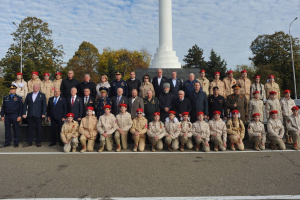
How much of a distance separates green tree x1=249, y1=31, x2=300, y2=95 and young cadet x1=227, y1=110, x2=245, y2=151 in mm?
32559

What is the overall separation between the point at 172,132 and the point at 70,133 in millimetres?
2975

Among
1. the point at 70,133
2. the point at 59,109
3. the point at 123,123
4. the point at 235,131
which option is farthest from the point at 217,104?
the point at 59,109

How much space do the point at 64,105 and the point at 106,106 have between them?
5.02 feet

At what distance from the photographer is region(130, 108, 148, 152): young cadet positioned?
6.68 m

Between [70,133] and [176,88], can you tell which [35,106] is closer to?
[70,133]

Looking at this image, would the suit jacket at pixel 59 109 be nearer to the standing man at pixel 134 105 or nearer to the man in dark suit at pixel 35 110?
the man in dark suit at pixel 35 110

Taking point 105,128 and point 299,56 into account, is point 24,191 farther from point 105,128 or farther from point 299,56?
point 299,56

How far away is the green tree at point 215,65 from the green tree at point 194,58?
12.8m

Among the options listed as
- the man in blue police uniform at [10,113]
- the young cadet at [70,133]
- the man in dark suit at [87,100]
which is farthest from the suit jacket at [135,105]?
the man in blue police uniform at [10,113]

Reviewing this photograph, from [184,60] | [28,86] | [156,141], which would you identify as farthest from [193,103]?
[184,60]

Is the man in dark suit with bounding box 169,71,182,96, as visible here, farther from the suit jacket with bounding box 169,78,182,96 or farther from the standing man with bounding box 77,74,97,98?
the standing man with bounding box 77,74,97,98

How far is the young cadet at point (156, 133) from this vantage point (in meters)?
6.59

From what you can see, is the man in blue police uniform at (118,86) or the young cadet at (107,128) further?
the man in blue police uniform at (118,86)

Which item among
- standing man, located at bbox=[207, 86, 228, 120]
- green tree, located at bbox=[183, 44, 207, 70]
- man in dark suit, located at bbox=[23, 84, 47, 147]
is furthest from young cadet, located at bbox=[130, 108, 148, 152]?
green tree, located at bbox=[183, 44, 207, 70]
